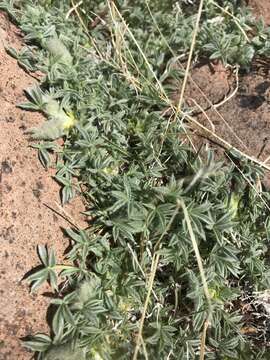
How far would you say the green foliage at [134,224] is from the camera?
8.87 feet

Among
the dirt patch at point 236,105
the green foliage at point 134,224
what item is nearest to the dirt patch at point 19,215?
the green foliage at point 134,224

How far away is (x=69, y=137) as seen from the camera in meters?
3.00

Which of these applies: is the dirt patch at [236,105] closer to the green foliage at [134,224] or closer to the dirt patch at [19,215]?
the green foliage at [134,224]

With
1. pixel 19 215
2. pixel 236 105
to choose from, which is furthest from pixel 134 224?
pixel 236 105

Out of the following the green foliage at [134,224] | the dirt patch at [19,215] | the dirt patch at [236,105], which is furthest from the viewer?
the dirt patch at [236,105]

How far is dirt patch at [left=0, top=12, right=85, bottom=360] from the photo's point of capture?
2564mm

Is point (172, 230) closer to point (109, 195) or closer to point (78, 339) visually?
point (109, 195)

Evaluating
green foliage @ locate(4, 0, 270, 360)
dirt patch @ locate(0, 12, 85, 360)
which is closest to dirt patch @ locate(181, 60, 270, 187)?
green foliage @ locate(4, 0, 270, 360)

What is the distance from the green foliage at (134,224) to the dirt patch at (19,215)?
70 mm

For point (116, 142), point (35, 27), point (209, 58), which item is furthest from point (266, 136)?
point (35, 27)

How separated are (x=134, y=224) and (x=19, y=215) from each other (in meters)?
0.59

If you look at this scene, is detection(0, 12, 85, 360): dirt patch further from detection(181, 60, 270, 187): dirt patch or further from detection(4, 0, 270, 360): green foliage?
detection(181, 60, 270, 187): dirt patch

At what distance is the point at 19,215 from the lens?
269 cm

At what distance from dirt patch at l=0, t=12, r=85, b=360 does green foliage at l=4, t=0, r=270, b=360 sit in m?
0.07
